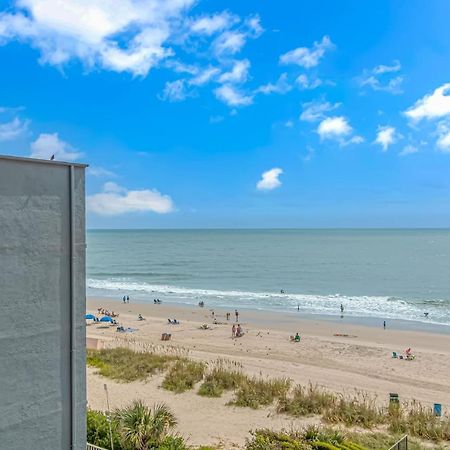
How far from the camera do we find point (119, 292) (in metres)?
55.0

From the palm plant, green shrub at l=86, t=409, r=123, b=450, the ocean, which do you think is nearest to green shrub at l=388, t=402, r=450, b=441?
the palm plant

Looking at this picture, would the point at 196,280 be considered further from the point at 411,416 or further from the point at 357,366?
the point at 411,416

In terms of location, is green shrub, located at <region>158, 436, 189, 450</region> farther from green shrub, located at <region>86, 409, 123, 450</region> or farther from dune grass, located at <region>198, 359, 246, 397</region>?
dune grass, located at <region>198, 359, 246, 397</region>

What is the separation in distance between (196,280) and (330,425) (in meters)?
50.2

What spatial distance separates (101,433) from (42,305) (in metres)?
5.17

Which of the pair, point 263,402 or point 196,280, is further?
point 196,280

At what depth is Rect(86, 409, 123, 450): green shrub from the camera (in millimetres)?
10109

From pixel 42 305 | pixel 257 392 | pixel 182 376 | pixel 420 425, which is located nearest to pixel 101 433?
pixel 42 305

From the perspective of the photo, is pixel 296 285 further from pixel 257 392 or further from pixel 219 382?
pixel 257 392

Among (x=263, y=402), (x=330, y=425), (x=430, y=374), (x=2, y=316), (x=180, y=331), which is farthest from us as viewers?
(x=180, y=331)

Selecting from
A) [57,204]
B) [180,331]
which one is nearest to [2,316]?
[57,204]

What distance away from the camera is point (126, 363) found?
1945 centimetres

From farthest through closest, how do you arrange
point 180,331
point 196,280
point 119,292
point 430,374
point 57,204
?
1. point 196,280
2. point 119,292
3. point 180,331
4. point 430,374
5. point 57,204

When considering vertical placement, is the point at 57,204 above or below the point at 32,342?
above
